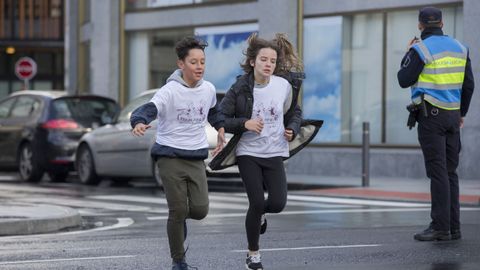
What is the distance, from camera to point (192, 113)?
780cm

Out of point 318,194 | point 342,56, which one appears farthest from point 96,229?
point 342,56

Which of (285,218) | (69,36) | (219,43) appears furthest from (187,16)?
(285,218)

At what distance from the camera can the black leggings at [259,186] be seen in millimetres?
7938

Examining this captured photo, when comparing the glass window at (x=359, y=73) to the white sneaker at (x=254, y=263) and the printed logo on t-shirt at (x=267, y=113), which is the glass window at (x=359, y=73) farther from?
the white sneaker at (x=254, y=263)

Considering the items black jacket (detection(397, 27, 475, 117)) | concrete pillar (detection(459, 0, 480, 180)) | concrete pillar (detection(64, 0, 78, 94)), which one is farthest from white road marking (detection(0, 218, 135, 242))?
concrete pillar (detection(64, 0, 78, 94))

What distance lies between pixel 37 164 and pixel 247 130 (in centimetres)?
1278

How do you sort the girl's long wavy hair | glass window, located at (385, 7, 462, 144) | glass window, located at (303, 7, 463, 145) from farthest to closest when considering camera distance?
glass window, located at (303, 7, 463, 145)
glass window, located at (385, 7, 462, 144)
the girl's long wavy hair

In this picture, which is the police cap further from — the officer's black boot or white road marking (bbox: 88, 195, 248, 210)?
white road marking (bbox: 88, 195, 248, 210)

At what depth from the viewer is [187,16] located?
24.9m

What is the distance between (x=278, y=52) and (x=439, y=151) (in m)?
2.32

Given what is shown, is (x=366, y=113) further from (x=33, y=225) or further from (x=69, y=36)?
(x=69, y=36)

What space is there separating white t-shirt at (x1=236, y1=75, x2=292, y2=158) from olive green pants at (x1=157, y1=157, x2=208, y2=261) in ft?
1.32

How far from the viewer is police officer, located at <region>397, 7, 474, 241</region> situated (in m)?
9.78

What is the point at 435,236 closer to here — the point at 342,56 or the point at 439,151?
the point at 439,151
